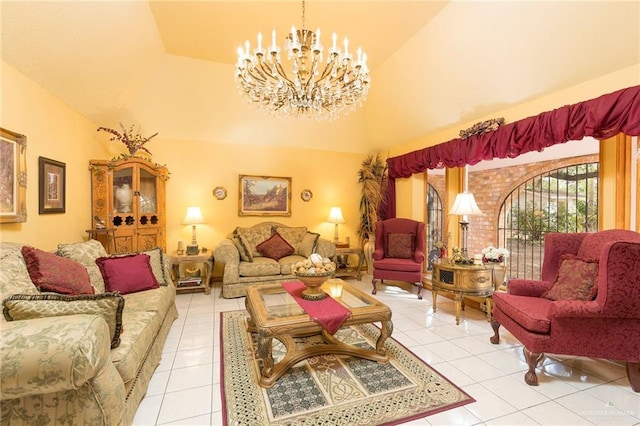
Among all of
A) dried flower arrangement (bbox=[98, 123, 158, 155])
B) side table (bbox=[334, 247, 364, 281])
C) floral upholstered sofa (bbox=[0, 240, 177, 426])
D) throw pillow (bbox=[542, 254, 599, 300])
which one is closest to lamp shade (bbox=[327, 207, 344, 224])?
side table (bbox=[334, 247, 364, 281])

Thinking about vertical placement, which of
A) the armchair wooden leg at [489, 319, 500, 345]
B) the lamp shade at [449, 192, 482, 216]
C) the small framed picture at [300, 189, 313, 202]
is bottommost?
the armchair wooden leg at [489, 319, 500, 345]

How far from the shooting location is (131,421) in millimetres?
1646

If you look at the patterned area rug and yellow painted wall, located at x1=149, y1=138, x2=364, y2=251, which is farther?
yellow painted wall, located at x1=149, y1=138, x2=364, y2=251

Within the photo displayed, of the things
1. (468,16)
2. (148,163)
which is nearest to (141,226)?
(148,163)

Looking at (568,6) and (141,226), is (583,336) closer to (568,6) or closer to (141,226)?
(568,6)

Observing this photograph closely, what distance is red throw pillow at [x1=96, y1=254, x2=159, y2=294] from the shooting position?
2.58 metres

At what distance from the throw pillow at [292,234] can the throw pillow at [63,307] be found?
3.29m

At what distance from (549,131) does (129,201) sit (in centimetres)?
508

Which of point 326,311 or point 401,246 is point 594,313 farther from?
point 401,246

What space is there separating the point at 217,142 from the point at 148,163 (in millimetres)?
1179

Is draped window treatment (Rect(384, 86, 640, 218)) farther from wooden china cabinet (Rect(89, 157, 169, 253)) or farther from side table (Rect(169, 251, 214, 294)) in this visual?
wooden china cabinet (Rect(89, 157, 169, 253))

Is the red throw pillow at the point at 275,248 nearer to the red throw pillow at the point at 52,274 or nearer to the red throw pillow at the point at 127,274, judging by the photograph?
the red throw pillow at the point at 127,274

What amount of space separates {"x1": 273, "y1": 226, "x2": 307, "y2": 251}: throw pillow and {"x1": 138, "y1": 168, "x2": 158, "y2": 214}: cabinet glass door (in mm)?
1868

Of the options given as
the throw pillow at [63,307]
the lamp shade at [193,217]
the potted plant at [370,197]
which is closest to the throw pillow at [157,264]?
the lamp shade at [193,217]
